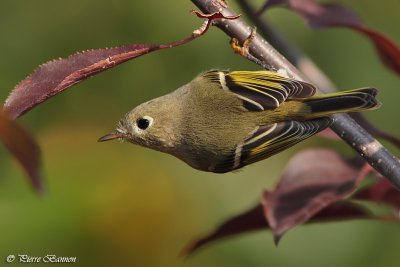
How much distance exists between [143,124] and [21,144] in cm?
156

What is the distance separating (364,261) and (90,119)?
1.42m

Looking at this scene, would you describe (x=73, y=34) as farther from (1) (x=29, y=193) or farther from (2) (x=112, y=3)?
→ (1) (x=29, y=193)

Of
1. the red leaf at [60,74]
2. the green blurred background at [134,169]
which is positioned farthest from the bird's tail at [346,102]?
the green blurred background at [134,169]

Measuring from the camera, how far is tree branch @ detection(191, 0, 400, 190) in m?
1.85

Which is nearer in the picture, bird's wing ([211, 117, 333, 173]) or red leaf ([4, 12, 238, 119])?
red leaf ([4, 12, 238, 119])

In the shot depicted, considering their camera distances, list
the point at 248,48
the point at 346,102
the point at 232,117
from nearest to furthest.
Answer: the point at 248,48 < the point at 346,102 < the point at 232,117

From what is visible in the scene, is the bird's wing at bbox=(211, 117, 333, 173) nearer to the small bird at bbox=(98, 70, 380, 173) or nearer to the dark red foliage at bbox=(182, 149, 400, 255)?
the small bird at bbox=(98, 70, 380, 173)

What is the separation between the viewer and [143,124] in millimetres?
2619

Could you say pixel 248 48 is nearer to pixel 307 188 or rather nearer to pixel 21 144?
pixel 307 188

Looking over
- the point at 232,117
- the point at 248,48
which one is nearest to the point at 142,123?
the point at 232,117

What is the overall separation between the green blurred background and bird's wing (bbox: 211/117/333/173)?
2.77ft

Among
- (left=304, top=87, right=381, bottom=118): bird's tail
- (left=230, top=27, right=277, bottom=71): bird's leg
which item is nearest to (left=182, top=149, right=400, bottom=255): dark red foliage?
→ (left=304, top=87, right=381, bottom=118): bird's tail

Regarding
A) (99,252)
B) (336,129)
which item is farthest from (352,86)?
(336,129)

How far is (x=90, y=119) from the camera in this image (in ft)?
11.9
